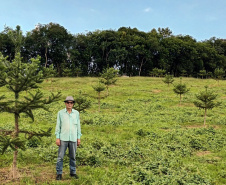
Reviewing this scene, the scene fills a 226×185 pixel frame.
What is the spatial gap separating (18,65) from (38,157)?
14.5 feet

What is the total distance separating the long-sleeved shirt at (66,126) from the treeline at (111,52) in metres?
53.8

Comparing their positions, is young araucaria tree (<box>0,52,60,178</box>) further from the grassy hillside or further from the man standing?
the grassy hillside

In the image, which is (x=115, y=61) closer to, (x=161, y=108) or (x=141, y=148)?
(x=161, y=108)

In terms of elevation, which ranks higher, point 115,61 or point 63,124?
point 115,61

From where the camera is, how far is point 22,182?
6.71 meters

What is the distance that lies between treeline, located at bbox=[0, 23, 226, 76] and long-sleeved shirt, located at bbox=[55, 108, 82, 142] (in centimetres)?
5376

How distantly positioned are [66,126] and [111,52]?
2486 inches

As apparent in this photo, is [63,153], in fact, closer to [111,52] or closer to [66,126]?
[66,126]

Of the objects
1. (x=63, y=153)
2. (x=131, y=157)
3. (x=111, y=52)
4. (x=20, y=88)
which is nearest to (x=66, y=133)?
(x=63, y=153)

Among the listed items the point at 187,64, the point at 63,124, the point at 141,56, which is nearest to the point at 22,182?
the point at 63,124

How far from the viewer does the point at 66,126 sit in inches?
273

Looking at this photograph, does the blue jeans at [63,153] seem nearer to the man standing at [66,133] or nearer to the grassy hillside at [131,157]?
the man standing at [66,133]

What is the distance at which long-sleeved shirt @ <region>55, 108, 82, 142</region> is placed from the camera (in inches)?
272

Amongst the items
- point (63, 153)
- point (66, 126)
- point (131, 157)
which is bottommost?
point (131, 157)
